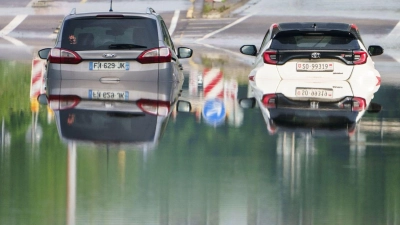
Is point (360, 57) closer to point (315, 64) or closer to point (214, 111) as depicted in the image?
point (315, 64)

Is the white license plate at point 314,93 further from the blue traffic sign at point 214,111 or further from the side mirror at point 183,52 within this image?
the side mirror at point 183,52

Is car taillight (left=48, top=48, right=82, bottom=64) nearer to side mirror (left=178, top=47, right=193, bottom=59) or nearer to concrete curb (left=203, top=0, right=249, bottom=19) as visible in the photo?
side mirror (left=178, top=47, right=193, bottom=59)

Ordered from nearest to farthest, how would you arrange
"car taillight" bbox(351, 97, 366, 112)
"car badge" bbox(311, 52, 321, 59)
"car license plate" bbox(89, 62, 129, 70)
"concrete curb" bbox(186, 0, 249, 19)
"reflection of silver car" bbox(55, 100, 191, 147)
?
"reflection of silver car" bbox(55, 100, 191, 147) → "car taillight" bbox(351, 97, 366, 112) → "car license plate" bbox(89, 62, 129, 70) → "car badge" bbox(311, 52, 321, 59) → "concrete curb" bbox(186, 0, 249, 19)

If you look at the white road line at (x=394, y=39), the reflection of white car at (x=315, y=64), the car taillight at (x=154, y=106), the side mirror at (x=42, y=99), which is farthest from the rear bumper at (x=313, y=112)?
the white road line at (x=394, y=39)

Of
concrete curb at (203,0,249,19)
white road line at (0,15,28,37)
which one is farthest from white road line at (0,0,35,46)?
concrete curb at (203,0,249,19)

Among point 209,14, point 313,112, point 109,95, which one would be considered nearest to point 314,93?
point 109,95

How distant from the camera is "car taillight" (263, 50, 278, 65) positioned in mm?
20297

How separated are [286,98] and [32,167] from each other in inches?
303

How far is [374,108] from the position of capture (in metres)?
17.2

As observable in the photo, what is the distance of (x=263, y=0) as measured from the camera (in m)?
46.9

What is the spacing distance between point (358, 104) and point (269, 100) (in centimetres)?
119

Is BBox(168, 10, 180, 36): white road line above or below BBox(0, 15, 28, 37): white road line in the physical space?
above

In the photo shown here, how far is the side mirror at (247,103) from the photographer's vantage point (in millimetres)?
17269

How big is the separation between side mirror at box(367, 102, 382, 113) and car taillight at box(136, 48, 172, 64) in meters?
3.33
